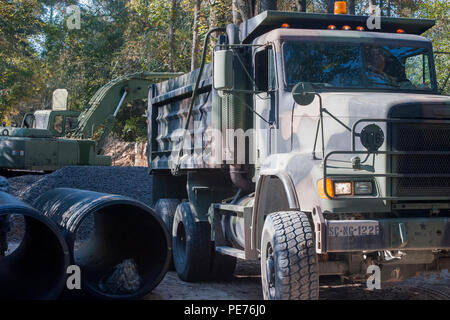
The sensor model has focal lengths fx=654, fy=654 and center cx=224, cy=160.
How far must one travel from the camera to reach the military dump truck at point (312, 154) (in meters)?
5.46

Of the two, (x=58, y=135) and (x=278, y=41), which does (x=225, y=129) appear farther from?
(x=58, y=135)

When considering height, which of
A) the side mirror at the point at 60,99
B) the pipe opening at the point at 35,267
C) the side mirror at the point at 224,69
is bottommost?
the pipe opening at the point at 35,267

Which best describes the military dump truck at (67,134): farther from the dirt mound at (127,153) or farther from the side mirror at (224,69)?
the side mirror at (224,69)

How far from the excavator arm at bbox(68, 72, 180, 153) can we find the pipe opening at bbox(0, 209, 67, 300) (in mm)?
11114

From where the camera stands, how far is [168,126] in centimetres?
1007

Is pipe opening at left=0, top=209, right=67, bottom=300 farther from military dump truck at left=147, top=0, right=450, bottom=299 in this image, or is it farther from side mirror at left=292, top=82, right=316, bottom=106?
side mirror at left=292, top=82, right=316, bottom=106

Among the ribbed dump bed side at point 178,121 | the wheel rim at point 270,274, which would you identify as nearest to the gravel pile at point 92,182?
the ribbed dump bed side at point 178,121

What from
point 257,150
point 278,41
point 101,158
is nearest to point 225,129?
point 257,150

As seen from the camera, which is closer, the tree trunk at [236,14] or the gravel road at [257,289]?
the gravel road at [257,289]

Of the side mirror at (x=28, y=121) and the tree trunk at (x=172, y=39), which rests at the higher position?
the tree trunk at (x=172, y=39)

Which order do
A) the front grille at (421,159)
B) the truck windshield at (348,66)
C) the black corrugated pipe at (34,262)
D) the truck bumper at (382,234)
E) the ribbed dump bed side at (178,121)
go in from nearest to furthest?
1. the truck bumper at (382,234)
2. the front grille at (421,159)
3. the black corrugated pipe at (34,262)
4. the truck windshield at (348,66)
5. the ribbed dump bed side at (178,121)

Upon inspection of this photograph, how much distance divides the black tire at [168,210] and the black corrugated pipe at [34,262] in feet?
6.42
